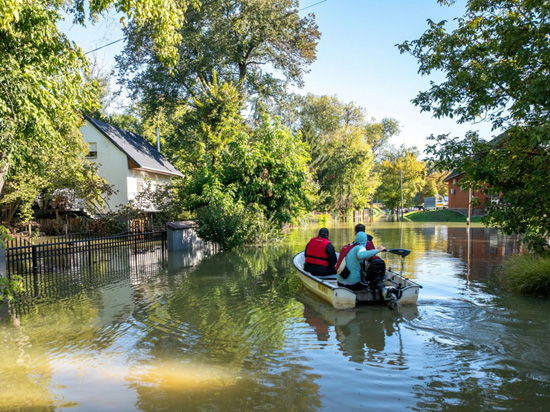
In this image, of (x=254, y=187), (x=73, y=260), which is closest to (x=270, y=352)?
(x=73, y=260)

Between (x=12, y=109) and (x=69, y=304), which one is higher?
(x=12, y=109)

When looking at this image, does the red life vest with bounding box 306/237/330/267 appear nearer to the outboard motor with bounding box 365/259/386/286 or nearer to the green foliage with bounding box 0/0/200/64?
the outboard motor with bounding box 365/259/386/286

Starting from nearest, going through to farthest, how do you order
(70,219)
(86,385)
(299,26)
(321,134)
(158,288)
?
(86,385) → (158,288) → (70,219) → (299,26) → (321,134)

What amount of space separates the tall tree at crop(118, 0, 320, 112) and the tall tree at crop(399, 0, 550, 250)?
21000mm

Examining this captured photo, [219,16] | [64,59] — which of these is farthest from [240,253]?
[219,16]

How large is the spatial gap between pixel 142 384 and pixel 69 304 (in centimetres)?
543

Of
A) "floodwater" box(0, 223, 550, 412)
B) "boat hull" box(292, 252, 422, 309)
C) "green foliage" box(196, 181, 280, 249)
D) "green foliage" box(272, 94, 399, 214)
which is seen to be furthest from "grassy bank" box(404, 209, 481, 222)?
"boat hull" box(292, 252, 422, 309)

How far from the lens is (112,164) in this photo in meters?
31.8

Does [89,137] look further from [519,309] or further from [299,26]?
[519,309]

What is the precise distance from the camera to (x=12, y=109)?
9148mm

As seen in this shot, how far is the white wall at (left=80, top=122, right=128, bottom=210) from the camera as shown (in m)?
31.6

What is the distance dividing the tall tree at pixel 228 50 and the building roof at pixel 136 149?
10.5 feet

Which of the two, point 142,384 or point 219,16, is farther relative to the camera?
point 219,16

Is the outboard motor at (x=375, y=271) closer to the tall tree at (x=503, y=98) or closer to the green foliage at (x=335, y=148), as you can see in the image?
the tall tree at (x=503, y=98)
